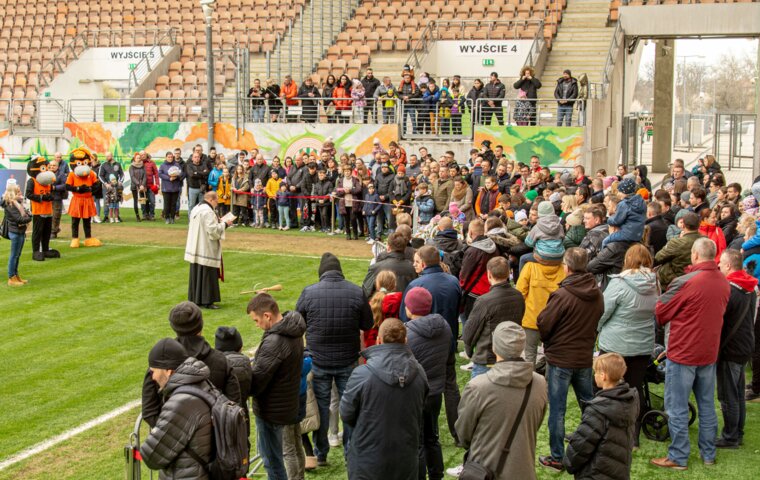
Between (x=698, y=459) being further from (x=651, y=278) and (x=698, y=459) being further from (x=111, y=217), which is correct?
(x=111, y=217)

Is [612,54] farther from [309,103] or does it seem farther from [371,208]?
[371,208]

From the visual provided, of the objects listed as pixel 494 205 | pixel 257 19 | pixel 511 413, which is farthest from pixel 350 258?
pixel 257 19

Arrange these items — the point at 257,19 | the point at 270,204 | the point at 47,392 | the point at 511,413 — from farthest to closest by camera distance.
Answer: the point at 257,19 < the point at 270,204 < the point at 47,392 < the point at 511,413

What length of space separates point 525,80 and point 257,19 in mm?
12578

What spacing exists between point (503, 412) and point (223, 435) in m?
1.78

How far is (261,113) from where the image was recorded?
1029 inches

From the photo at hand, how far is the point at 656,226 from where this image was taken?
40.7ft

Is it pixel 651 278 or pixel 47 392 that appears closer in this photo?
pixel 651 278

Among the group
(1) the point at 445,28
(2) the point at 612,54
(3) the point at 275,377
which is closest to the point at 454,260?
(3) the point at 275,377

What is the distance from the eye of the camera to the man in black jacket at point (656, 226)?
12.4 m

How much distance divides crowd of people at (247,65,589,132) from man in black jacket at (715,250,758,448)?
14288 millimetres

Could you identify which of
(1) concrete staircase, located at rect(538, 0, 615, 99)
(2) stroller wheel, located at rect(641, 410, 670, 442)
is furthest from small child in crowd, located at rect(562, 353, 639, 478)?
(1) concrete staircase, located at rect(538, 0, 615, 99)

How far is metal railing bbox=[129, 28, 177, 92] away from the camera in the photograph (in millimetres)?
30837

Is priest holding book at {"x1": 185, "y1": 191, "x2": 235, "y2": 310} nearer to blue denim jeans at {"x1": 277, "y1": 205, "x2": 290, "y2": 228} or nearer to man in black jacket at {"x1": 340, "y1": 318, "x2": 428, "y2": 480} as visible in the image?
man in black jacket at {"x1": 340, "y1": 318, "x2": 428, "y2": 480}
